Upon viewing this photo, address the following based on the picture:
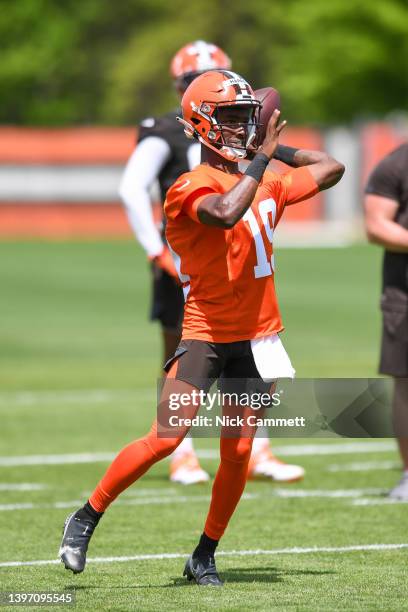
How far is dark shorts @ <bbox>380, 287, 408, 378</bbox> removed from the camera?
26.7ft

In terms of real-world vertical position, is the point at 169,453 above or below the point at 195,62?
below

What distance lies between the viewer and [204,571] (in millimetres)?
5926

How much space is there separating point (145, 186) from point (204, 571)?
3.34m

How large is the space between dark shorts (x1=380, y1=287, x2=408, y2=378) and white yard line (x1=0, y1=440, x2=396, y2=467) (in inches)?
71.3

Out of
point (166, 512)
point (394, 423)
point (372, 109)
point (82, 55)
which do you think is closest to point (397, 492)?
point (394, 423)

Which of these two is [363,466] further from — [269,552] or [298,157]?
[298,157]

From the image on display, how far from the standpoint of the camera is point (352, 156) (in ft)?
137

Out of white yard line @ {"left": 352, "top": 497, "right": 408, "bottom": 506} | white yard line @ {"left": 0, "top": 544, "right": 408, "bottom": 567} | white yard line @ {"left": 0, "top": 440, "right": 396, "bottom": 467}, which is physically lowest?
white yard line @ {"left": 0, "top": 440, "right": 396, "bottom": 467}

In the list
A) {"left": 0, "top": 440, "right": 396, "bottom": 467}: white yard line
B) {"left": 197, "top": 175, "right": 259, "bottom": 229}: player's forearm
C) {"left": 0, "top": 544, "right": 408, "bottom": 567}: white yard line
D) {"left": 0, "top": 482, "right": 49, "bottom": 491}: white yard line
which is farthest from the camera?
{"left": 0, "top": 440, "right": 396, "bottom": 467}: white yard line

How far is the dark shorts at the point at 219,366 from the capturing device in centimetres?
571

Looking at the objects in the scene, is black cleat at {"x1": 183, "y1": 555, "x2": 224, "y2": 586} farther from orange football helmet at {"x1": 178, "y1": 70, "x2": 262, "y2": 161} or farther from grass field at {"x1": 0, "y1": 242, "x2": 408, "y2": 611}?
orange football helmet at {"x1": 178, "y1": 70, "x2": 262, "y2": 161}

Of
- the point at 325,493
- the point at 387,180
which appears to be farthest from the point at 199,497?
the point at 387,180

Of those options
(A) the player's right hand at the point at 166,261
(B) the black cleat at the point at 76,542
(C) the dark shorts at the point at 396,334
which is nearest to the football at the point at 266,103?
(B) the black cleat at the point at 76,542

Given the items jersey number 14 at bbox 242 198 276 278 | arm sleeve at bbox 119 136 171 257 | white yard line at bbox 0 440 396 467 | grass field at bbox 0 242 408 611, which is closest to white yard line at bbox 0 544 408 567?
grass field at bbox 0 242 408 611
